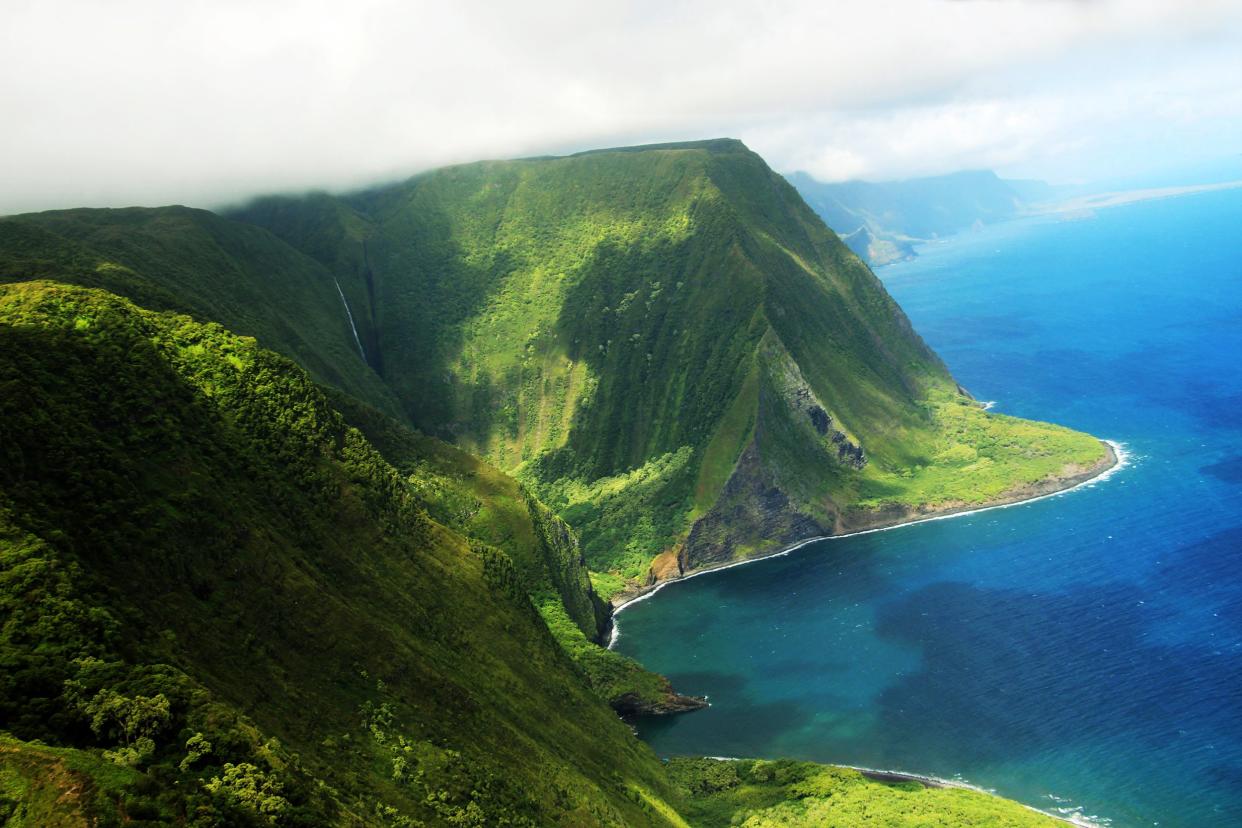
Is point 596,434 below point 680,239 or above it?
below

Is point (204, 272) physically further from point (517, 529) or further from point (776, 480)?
point (776, 480)

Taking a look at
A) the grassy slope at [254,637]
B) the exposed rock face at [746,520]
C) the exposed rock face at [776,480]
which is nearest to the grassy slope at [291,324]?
the grassy slope at [254,637]

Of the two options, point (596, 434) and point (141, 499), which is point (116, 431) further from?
point (596, 434)

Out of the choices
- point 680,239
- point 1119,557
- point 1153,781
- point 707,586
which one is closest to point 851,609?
point 707,586

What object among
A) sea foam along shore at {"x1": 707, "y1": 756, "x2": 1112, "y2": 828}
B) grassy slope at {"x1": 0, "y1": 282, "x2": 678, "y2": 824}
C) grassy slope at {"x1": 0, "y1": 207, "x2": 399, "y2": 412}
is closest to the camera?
grassy slope at {"x1": 0, "y1": 282, "x2": 678, "y2": 824}

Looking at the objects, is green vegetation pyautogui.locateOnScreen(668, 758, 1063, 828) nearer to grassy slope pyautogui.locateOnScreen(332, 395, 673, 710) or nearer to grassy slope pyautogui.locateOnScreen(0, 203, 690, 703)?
grassy slope pyautogui.locateOnScreen(332, 395, 673, 710)

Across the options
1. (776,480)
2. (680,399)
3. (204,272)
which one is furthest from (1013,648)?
(204,272)

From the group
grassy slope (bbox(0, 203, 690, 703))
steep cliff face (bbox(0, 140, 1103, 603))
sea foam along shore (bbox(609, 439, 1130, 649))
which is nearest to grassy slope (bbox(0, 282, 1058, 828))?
grassy slope (bbox(0, 203, 690, 703))
